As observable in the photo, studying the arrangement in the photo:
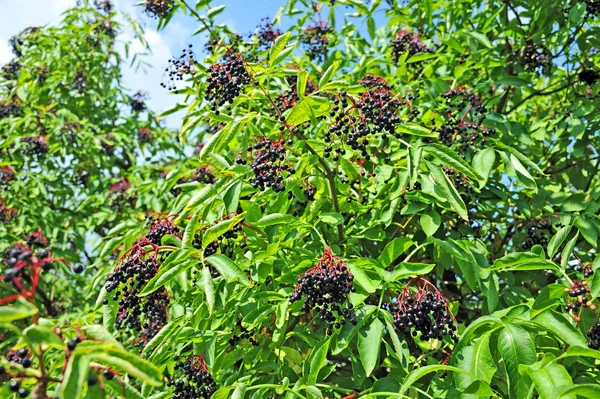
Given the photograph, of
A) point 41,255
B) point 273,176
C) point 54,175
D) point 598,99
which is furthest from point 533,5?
point 54,175

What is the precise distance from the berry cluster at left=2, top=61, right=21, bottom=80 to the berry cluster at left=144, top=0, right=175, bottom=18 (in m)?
3.81

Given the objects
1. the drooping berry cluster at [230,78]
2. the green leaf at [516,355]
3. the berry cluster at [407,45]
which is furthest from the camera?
the berry cluster at [407,45]

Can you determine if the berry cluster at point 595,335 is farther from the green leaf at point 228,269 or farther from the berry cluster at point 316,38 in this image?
the berry cluster at point 316,38

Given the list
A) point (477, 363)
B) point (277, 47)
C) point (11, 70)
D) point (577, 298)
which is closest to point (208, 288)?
point (477, 363)

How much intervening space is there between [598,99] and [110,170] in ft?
15.5

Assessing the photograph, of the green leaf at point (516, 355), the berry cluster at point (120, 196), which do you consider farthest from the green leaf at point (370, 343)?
the berry cluster at point (120, 196)

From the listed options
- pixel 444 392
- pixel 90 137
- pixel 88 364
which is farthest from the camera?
pixel 90 137

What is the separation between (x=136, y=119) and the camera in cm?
659

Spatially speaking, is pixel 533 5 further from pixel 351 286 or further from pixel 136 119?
pixel 136 119

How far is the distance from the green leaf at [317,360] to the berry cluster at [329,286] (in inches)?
3.9

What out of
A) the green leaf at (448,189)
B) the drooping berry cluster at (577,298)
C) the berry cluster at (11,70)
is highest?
the berry cluster at (11,70)

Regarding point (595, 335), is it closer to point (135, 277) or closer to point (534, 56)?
point (135, 277)

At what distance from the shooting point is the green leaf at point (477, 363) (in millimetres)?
1725

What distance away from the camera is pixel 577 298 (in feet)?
7.27
